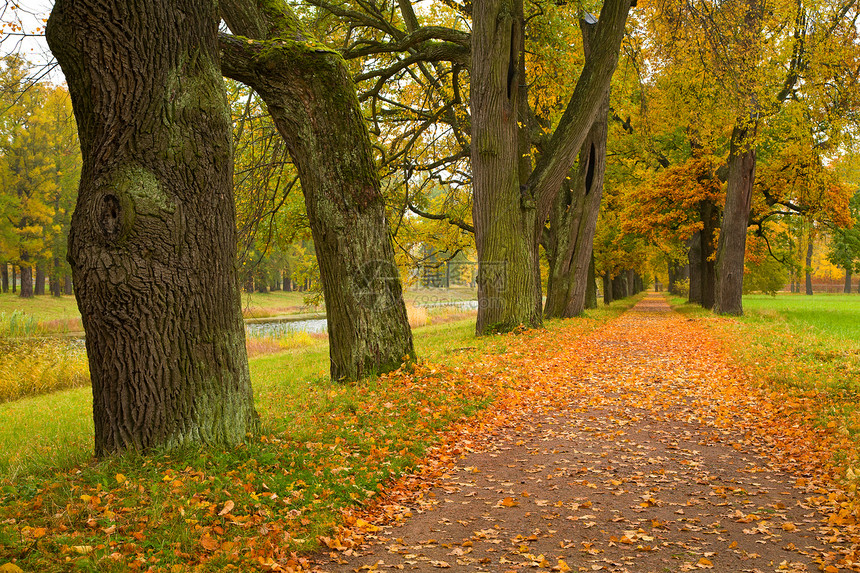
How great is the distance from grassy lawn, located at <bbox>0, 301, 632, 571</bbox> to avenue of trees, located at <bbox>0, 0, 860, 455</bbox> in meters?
0.43

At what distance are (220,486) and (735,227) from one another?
19.4 m

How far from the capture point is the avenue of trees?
4.45 metres

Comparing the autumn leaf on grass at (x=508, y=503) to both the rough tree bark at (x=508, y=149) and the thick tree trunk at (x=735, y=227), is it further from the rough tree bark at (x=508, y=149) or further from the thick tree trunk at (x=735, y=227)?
the thick tree trunk at (x=735, y=227)

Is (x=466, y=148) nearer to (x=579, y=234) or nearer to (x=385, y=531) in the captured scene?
(x=579, y=234)

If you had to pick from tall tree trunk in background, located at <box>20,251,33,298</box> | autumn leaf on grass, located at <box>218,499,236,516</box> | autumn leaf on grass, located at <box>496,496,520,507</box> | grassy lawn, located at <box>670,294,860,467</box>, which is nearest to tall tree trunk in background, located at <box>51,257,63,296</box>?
tall tree trunk in background, located at <box>20,251,33,298</box>

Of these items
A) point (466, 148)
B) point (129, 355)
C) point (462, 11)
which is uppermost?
point (462, 11)

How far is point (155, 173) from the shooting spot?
4.51 meters

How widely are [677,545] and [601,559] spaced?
57 centimetres

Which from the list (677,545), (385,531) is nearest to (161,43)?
(385,531)

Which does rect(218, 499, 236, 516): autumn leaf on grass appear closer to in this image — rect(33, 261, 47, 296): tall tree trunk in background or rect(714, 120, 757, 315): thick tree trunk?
rect(714, 120, 757, 315): thick tree trunk

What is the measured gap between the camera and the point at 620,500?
464cm

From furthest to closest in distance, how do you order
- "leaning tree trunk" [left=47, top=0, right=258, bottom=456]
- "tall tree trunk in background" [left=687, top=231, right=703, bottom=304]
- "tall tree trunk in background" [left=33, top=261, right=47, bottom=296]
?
"tall tree trunk in background" [left=33, top=261, right=47, bottom=296] → "tall tree trunk in background" [left=687, top=231, right=703, bottom=304] → "leaning tree trunk" [left=47, top=0, right=258, bottom=456]

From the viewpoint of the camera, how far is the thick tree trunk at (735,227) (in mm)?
19141

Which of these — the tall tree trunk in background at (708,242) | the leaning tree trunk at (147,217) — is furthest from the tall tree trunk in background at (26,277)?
the leaning tree trunk at (147,217)
